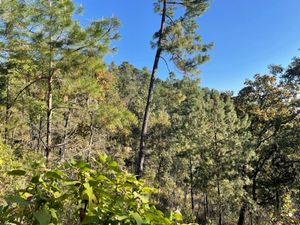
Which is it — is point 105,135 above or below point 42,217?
above

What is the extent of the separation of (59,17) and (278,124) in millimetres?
12414

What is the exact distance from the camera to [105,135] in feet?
46.1

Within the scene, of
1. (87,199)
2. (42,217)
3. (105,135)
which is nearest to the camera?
(42,217)

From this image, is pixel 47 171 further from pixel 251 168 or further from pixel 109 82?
pixel 109 82

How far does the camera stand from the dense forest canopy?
965mm

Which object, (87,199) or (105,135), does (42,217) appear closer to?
(87,199)

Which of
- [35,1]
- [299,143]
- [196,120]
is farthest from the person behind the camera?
[196,120]

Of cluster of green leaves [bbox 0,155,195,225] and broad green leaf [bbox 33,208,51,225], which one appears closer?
broad green leaf [bbox 33,208,51,225]

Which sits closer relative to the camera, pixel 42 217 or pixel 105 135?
pixel 42 217

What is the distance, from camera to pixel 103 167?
3.57ft

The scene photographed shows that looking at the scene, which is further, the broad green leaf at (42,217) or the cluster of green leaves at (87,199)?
the cluster of green leaves at (87,199)

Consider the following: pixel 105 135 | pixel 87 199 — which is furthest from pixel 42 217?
pixel 105 135

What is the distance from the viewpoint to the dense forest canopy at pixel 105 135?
38.0 inches

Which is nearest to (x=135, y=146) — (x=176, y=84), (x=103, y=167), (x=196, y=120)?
(x=196, y=120)
